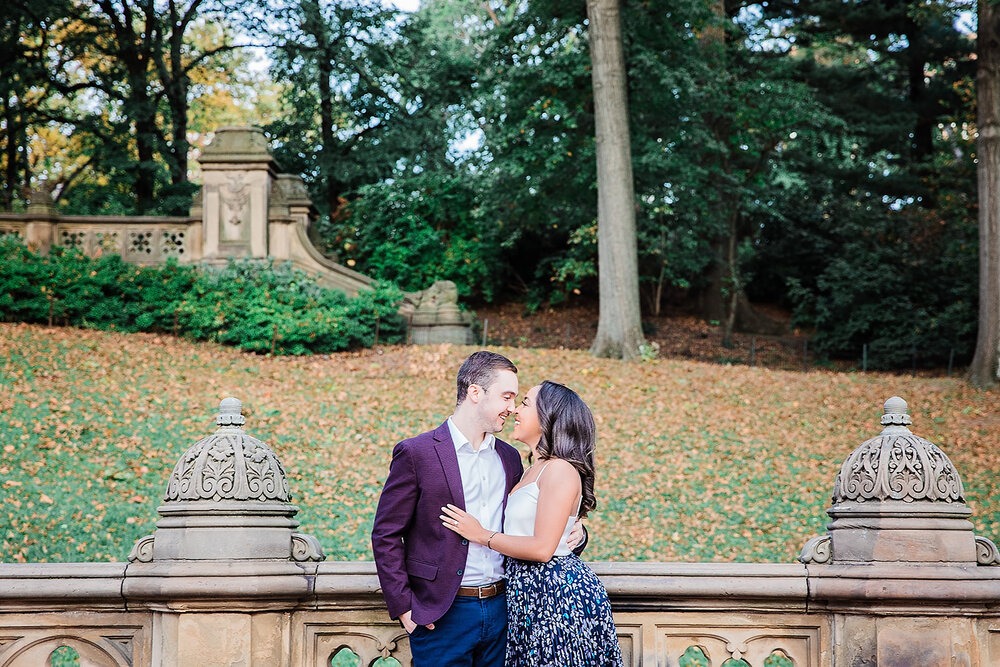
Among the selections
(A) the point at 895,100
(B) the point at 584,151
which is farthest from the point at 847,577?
(A) the point at 895,100

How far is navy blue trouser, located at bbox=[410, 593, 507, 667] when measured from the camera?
344 centimetres

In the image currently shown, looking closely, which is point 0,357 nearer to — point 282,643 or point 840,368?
point 282,643

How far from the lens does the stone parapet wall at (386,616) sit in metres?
3.90

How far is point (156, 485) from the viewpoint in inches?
385

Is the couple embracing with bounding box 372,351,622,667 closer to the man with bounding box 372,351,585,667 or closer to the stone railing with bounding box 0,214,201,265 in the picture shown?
the man with bounding box 372,351,585,667

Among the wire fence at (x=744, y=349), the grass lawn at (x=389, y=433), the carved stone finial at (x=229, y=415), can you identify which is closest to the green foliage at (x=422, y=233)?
the wire fence at (x=744, y=349)

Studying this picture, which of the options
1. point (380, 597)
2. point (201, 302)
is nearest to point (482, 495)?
point (380, 597)

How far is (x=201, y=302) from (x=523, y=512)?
48.3 feet

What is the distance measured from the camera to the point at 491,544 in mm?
3418

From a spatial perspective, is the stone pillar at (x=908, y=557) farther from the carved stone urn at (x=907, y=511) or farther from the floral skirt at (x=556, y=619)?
the floral skirt at (x=556, y=619)

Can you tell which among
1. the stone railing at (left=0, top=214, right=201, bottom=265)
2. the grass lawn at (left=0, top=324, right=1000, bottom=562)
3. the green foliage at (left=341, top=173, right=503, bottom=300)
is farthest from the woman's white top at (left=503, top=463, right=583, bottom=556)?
the green foliage at (left=341, top=173, right=503, bottom=300)

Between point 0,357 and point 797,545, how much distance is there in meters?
11.6

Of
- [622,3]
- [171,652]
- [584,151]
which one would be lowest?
[171,652]

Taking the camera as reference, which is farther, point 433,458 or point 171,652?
point 171,652
